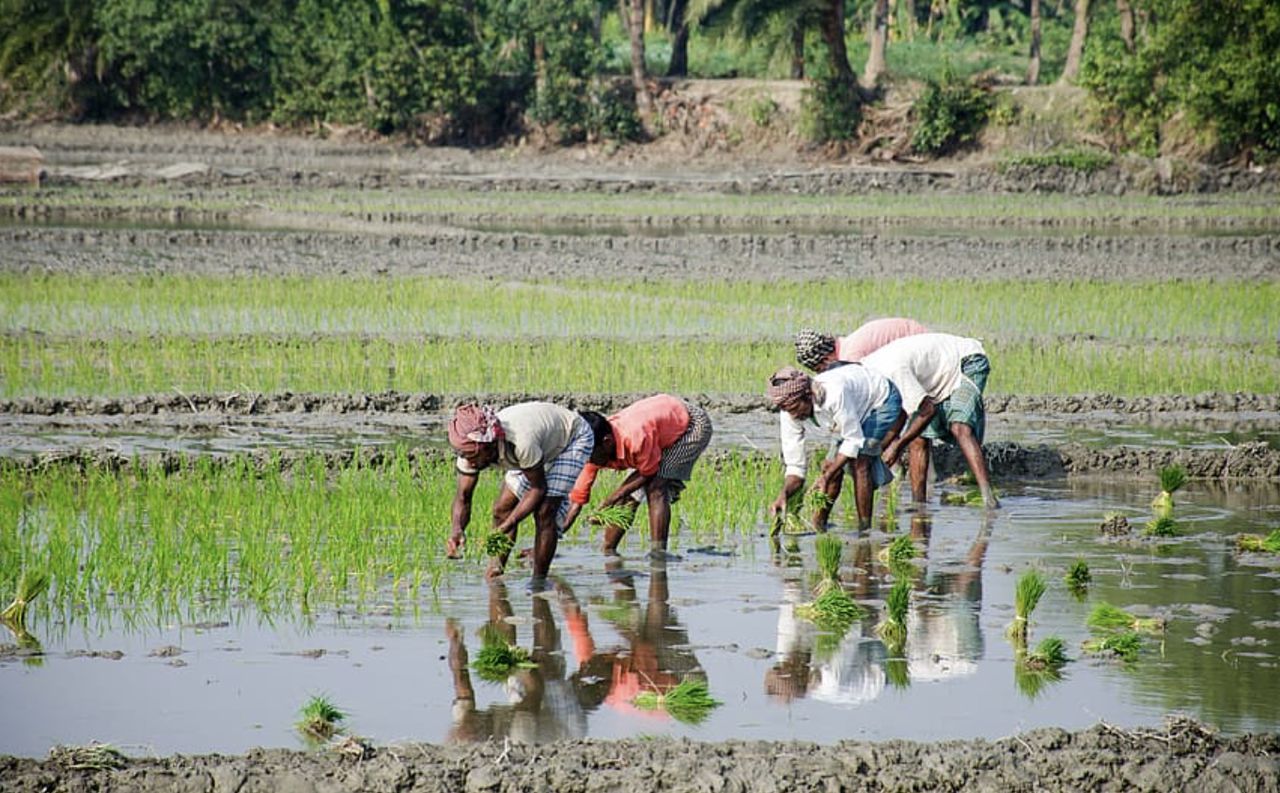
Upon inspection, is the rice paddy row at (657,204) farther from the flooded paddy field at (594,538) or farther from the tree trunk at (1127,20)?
the tree trunk at (1127,20)

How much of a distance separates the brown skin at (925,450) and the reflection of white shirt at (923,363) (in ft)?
0.35

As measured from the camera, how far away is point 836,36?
31.8 meters

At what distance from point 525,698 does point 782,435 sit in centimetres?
236

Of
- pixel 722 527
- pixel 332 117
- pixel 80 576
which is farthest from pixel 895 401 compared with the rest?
pixel 332 117

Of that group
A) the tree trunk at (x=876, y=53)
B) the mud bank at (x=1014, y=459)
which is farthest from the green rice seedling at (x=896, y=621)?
the tree trunk at (x=876, y=53)

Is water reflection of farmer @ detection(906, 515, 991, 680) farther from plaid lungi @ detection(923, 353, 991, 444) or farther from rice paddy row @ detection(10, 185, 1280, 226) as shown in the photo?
rice paddy row @ detection(10, 185, 1280, 226)

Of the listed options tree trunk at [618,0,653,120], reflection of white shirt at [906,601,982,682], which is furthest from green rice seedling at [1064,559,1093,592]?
tree trunk at [618,0,653,120]

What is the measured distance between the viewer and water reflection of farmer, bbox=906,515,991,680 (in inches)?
235

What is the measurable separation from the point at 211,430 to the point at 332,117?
26.4m

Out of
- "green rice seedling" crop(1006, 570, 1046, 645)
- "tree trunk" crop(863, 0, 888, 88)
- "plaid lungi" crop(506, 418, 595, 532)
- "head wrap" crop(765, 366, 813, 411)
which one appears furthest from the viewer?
"tree trunk" crop(863, 0, 888, 88)

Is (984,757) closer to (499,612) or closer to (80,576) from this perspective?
(499,612)

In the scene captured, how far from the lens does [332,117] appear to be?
117 feet

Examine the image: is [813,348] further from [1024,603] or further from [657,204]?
[657,204]

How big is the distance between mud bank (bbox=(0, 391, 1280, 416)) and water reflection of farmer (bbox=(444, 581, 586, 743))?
4356 millimetres
